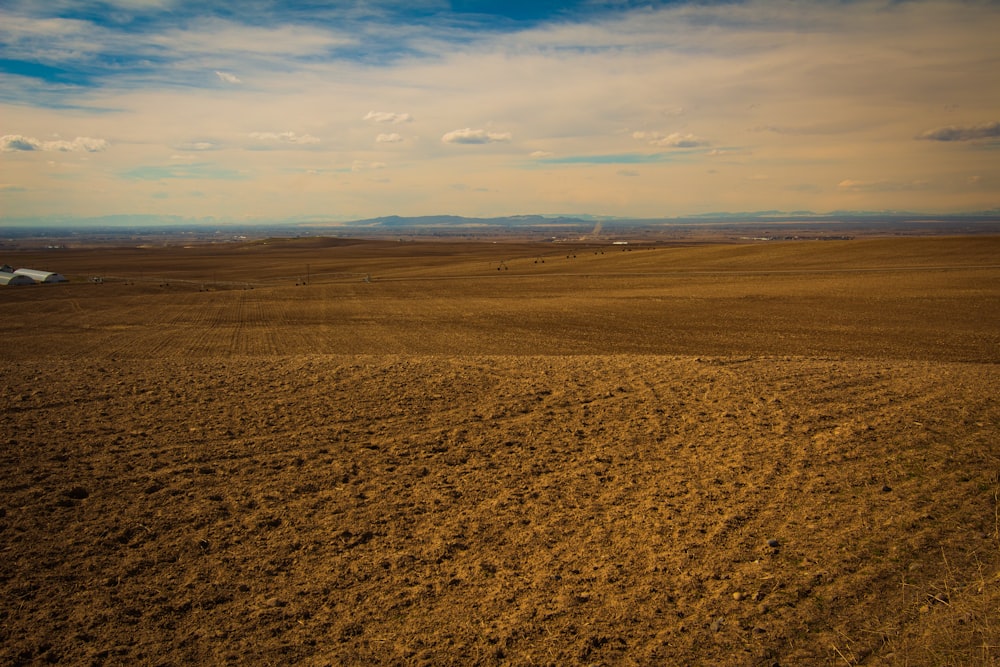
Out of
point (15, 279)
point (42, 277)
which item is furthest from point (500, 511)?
point (42, 277)

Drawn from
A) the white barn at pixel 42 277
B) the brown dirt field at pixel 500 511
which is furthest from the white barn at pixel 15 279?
the brown dirt field at pixel 500 511

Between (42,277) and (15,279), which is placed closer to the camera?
(15,279)

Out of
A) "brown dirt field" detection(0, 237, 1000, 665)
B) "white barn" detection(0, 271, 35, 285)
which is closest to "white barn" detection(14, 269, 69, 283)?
"white barn" detection(0, 271, 35, 285)

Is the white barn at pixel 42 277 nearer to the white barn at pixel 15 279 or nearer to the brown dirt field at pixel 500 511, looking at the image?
the white barn at pixel 15 279

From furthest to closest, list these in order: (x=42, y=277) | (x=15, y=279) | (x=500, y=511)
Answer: (x=42, y=277) < (x=15, y=279) < (x=500, y=511)

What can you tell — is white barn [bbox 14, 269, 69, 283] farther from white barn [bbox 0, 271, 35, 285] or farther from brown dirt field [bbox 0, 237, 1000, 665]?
brown dirt field [bbox 0, 237, 1000, 665]

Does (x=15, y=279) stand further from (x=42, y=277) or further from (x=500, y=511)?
(x=500, y=511)
